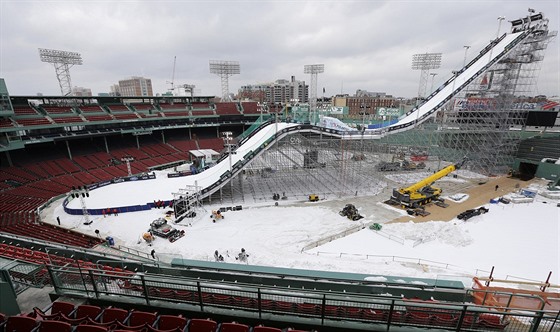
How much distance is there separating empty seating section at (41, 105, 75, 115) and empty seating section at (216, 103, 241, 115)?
24.8 meters

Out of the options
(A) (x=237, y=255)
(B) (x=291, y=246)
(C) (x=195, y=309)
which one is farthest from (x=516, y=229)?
(C) (x=195, y=309)

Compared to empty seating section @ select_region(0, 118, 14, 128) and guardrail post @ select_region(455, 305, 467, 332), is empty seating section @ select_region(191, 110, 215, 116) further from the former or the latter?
guardrail post @ select_region(455, 305, 467, 332)

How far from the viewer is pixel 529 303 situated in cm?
771

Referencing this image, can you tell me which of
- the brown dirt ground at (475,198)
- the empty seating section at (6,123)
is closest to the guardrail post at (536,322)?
the brown dirt ground at (475,198)

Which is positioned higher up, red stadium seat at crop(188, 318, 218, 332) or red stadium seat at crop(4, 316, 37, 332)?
red stadium seat at crop(4, 316, 37, 332)

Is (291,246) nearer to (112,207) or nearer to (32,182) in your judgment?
(112,207)

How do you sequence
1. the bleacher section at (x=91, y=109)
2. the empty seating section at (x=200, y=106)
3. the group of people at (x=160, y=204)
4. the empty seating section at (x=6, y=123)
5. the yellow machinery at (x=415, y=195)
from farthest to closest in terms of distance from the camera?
the empty seating section at (x=200, y=106) < the bleacher section at (x=91, y=109) < the empty seating section at (x=6, y=123) < the yellow machinery at (x=415, y=195) < the group of people at (x=160, y=204)

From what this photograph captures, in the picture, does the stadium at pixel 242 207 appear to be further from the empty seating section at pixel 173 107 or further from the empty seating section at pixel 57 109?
the empty seating section at pixel 173 107

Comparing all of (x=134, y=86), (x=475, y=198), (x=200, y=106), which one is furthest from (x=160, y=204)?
(x=134, y=86)

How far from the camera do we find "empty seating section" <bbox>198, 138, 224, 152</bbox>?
1938 inches

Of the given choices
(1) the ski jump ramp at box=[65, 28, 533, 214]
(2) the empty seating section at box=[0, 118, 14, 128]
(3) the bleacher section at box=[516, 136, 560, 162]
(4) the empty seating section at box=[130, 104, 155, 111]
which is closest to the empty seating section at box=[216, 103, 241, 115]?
(4) the empty seating section at box=[130, 104, 155, 111]

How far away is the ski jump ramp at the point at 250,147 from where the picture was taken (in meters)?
25.0

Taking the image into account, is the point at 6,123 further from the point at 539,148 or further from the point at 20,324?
the point at 539,148

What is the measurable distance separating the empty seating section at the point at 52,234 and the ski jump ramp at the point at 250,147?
3.22 m
